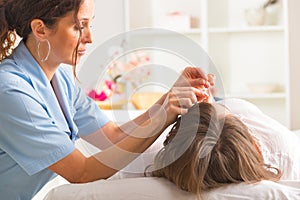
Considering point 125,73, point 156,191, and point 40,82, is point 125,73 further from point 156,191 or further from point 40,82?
point 156,191

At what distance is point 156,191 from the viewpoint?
130cm

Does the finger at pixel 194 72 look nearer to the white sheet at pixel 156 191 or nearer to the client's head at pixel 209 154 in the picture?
the client's head at pixel 209 154

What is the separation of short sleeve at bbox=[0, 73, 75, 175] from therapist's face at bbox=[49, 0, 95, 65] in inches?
5.5

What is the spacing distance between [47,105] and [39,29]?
0.20 metres

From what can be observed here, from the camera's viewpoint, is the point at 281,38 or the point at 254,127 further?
the point at 281,38

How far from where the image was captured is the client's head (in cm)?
131

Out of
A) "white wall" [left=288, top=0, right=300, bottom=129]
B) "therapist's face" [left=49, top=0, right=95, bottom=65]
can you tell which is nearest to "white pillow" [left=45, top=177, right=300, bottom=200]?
"therapist's face" [left=49, top=0, right=95, bottom=65]

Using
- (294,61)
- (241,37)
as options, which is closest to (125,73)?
(241,37)

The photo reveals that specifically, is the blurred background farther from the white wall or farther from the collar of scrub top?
the collar of scrub top

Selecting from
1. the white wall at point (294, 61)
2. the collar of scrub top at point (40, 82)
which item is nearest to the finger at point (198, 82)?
the collar of scrub top at point (40, 82)

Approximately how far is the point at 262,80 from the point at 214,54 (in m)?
0.42

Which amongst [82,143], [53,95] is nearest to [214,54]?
[82,143]

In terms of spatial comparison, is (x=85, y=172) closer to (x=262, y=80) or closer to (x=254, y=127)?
(x=254, y=127)

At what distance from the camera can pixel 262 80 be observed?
183 inches
